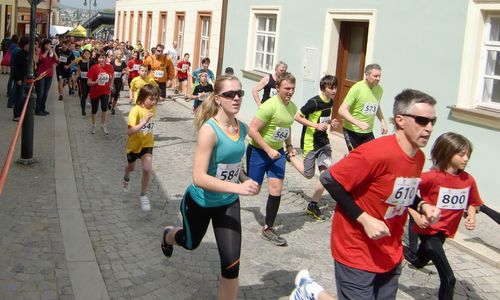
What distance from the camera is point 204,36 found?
21.3 meters

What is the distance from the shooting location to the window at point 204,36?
20906mm

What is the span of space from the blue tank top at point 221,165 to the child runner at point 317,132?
2.68 m

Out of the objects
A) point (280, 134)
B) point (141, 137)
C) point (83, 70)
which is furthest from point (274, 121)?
point (83, 70)

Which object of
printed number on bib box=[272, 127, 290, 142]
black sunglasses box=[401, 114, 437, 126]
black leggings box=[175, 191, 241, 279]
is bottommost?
black leggings box=[175, 191, 241, 279]

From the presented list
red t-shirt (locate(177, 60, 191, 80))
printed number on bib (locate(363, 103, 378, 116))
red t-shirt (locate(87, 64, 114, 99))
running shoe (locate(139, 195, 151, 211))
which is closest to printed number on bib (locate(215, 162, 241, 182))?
running shoe (locate(139, 195, 151, 211))

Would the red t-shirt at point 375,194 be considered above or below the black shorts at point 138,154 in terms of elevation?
above

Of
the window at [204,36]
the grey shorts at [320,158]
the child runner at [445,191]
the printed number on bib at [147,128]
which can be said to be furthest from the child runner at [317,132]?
the window at [204,36]

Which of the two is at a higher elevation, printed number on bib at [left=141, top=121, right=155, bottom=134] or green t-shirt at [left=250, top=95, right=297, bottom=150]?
green t-shirt at [left=250, top=95, right=297, bottom=150]

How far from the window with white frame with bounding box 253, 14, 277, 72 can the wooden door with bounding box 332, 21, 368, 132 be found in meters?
2.63

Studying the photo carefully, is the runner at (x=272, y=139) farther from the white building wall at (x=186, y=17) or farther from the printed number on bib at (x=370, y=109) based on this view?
the white building wall at (x=186, y=17)

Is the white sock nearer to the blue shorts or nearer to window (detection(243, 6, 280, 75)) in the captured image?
the blue shorts

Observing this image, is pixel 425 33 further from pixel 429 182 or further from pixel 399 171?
pixel 399 171

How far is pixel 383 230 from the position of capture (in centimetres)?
304

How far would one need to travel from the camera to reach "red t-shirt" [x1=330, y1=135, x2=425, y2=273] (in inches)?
124
